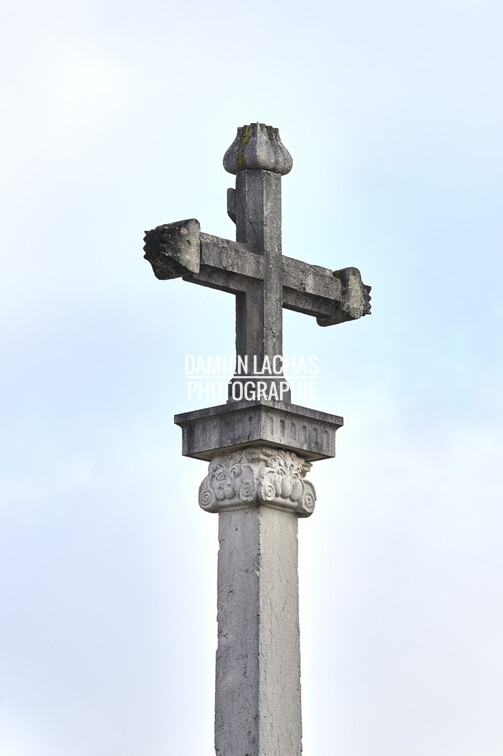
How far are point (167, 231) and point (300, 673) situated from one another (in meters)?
2.77

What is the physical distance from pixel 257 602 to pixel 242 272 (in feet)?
6.71

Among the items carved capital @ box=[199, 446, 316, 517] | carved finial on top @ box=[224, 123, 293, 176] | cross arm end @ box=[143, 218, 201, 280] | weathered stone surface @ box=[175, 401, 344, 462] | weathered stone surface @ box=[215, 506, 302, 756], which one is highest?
carved finial on top @ box=[224, 123, 293, 176]

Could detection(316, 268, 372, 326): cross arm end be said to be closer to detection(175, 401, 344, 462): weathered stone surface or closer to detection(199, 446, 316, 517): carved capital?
detection(175, 401, 344, 462): weathered stone surface

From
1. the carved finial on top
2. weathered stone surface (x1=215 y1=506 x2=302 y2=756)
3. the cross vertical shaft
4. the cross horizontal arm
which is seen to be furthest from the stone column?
the carved finial on top

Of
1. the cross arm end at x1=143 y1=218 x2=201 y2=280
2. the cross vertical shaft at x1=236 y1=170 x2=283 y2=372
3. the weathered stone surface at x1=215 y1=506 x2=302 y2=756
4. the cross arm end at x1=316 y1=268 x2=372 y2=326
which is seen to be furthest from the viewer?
the cross arm end at x1=316 y1=268 x2=372 y2=326

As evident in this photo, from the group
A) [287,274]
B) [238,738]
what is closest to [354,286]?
[287,274]

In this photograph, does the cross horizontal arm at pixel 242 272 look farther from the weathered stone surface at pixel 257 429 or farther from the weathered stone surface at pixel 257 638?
the weathered stone surface at pixel 257 638

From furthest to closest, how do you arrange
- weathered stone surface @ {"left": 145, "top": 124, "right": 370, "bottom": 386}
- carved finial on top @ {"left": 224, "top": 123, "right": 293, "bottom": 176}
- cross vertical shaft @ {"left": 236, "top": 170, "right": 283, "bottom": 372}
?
carved finial on top @ {"left": 224, "top": 123, "right": 293, "bottom": 176} < cross vertical shaft @ {"left": 236, "top": 170, "right": 283, "bottom": 372} < weathered stone surface @ {"left": 145, "top": 124, "right": 370, "bottom": 386}

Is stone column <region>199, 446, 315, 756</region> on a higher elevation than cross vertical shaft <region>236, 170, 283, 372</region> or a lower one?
lower

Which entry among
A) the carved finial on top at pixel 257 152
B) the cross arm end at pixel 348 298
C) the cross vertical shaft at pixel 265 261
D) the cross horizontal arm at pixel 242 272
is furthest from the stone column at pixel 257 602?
the carved finial on top at pixel 257 152

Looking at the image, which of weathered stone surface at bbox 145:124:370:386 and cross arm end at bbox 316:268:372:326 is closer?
weathered stone surface at bbox 145:124:370:386

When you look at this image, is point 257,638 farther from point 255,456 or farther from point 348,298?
point 348,298

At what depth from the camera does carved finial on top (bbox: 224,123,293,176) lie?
9797 mm

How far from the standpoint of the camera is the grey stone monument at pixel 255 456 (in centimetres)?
908
